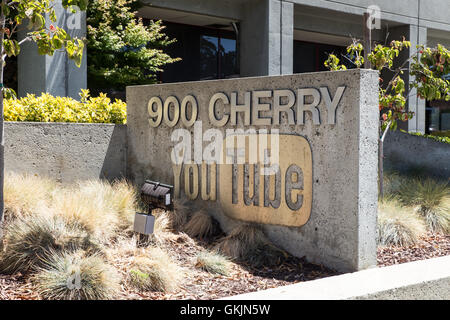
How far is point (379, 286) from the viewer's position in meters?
4.69

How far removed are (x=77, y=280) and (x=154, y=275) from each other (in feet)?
2.30

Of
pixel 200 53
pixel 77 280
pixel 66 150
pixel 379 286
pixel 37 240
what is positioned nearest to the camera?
pixel 77 280

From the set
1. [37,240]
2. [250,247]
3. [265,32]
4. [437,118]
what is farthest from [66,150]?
[437,118]

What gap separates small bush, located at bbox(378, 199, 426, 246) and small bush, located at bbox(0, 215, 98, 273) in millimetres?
3450

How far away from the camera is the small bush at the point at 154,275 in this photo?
4.81m

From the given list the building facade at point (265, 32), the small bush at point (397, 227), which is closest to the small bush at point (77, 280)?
the small bush at point (397, 227)

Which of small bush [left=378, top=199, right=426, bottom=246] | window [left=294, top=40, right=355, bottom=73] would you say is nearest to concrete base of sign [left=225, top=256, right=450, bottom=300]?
small bush [left=378, top=199, right=426, bottom=246]

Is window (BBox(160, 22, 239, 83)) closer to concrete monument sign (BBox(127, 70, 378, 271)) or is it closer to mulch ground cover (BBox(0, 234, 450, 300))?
concrete monument sign (BBox(127, 70, 378, 271))

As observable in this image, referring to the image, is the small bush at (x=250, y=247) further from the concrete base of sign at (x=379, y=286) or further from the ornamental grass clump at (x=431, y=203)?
the ornamental grass clump at (x=431, y=203)

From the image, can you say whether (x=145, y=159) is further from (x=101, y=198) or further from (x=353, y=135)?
(x=353, y=135)

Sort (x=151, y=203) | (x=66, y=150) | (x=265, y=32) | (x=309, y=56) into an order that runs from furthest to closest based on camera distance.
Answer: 1. (x=309, y=56)
2. (x=265, y=32)
3. (x=66, y=150)
4. (x=151, y=203)

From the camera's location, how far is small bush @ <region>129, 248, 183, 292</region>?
4.81 meters

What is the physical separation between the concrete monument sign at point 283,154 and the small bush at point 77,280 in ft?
7.25

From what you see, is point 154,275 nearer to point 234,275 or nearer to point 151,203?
point 234,275
